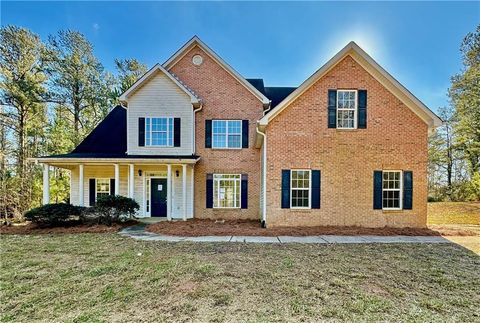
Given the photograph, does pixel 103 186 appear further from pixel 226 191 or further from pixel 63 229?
pixel 226 191

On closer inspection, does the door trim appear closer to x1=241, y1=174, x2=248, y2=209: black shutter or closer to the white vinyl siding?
the white vinyl siding

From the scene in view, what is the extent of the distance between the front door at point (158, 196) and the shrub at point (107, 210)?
7.66 ft

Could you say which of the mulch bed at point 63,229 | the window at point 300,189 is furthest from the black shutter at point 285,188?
the mulch bed at point 63,229

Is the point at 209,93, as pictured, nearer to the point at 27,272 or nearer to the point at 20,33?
the point at 27,272

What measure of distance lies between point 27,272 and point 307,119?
9953mm

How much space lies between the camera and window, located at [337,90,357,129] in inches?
441

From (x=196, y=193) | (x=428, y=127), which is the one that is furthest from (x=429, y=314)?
(x=196, y=193)

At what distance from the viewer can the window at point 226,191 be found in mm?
14055

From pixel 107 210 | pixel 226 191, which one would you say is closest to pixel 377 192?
pixel 226 191

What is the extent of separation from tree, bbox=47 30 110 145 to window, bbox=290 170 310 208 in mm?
20988

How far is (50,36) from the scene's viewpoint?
73.3 feet

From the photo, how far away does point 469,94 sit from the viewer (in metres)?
21.2

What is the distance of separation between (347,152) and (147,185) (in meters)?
9.97

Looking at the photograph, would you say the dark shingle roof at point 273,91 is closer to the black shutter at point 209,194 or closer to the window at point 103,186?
the black shutter at point 209,194
